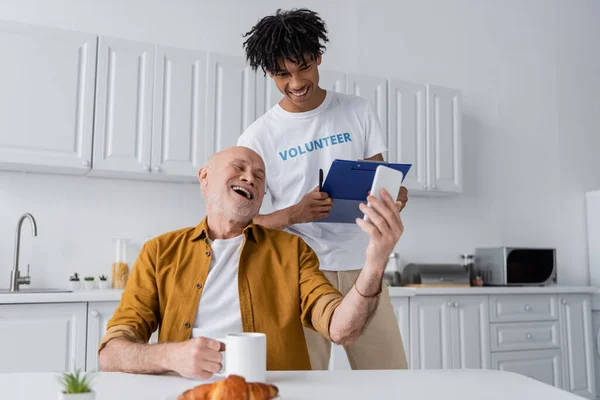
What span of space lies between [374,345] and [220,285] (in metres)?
0.68

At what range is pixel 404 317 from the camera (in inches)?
126

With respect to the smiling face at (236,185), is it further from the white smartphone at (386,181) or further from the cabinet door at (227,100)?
the cabinet door at (227,100)

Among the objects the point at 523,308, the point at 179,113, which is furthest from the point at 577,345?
the point at 179,113

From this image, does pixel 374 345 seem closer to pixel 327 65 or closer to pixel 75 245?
pixel 75 245

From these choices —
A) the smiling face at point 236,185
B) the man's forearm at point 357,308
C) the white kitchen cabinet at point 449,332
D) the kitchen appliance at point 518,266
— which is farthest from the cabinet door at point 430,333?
the man's forearm at point 357,308

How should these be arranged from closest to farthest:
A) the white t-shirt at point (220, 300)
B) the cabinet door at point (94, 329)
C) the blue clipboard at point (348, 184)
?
the white t-shirt at point (220, 300) < the blue clipboard at point (348, 184) < the cabinet door at point (94, 329)

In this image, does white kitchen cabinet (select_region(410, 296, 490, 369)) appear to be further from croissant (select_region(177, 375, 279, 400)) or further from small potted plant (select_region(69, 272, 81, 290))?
croissant (select_region(177, 375, 279, 400))

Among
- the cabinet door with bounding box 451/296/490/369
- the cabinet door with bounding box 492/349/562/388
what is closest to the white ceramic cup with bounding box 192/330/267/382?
the cabinet door with bounding box 451/296/490/369

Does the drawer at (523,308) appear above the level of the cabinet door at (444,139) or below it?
below

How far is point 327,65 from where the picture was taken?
12.7 ft

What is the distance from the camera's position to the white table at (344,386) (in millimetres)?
960

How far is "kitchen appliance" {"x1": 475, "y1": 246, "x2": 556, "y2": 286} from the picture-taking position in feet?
12.1

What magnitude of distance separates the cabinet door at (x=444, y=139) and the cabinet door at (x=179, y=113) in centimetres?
150

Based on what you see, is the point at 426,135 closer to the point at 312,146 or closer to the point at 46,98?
the point at 312,146
